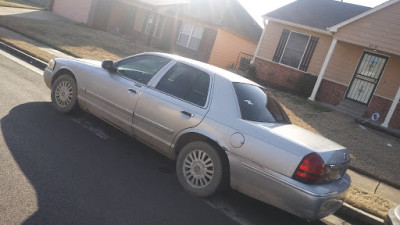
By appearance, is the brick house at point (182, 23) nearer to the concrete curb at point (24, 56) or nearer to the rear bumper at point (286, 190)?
the concrete curb at point (24, 56)

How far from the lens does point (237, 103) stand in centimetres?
418

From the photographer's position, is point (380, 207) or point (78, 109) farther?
point (78, 109)

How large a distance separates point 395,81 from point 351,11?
5.82 metres

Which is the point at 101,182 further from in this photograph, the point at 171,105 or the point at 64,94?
the point at 64,94

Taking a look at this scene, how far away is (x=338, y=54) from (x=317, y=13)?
139 inches

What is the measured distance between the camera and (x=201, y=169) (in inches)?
163

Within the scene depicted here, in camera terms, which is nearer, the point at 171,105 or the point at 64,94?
the point at 171,105

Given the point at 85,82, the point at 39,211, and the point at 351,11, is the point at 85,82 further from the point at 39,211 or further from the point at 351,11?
the point at 351,11

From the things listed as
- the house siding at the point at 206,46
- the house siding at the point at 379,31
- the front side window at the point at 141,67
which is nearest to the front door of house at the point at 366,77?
the house siding at the point at 379,31

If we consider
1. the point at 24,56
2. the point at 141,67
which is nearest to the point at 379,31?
the point at 141,67

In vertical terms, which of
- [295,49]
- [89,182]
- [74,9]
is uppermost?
[295,49]

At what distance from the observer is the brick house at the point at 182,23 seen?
932 inches

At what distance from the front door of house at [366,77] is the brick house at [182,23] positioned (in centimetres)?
964

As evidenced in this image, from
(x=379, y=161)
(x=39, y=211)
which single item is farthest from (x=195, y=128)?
(x=379, y=161)
